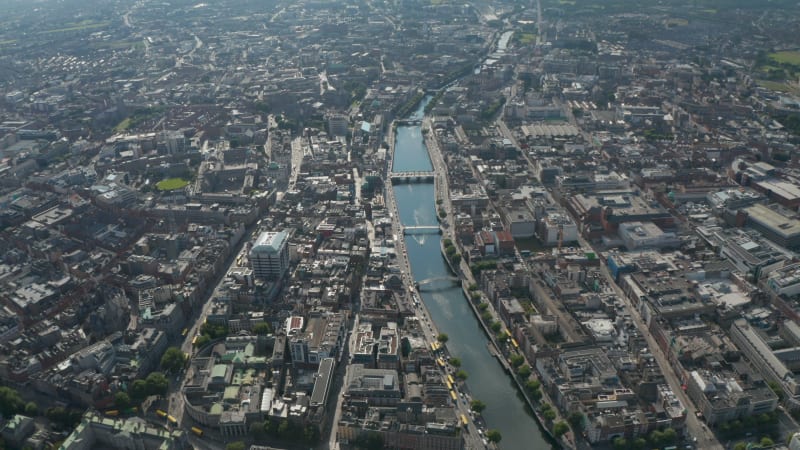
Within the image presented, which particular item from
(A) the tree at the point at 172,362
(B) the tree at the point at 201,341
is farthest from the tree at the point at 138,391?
(B) the tree at the point at 201,341

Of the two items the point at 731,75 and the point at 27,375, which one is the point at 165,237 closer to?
the point at 27,375

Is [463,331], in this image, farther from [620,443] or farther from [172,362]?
[172,362]

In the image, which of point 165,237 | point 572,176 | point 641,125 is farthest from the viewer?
point 641,125

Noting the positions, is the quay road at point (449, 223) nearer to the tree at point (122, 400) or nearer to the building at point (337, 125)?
the building at point (337, 125)

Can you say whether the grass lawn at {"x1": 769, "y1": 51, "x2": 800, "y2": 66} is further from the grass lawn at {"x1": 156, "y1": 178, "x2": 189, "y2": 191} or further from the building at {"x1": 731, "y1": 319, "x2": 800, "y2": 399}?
the grass lawn at {"x1": 156, "y1": 178, "x2": 189, "y2": 191}

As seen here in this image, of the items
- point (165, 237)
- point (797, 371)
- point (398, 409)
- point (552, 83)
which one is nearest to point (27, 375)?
point (165, 237)

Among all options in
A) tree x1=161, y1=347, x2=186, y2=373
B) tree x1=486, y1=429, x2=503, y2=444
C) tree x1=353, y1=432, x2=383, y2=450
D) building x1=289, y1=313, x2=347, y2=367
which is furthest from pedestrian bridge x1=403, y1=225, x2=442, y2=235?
tree x1=353, y1=432, x2=383, y2=450
